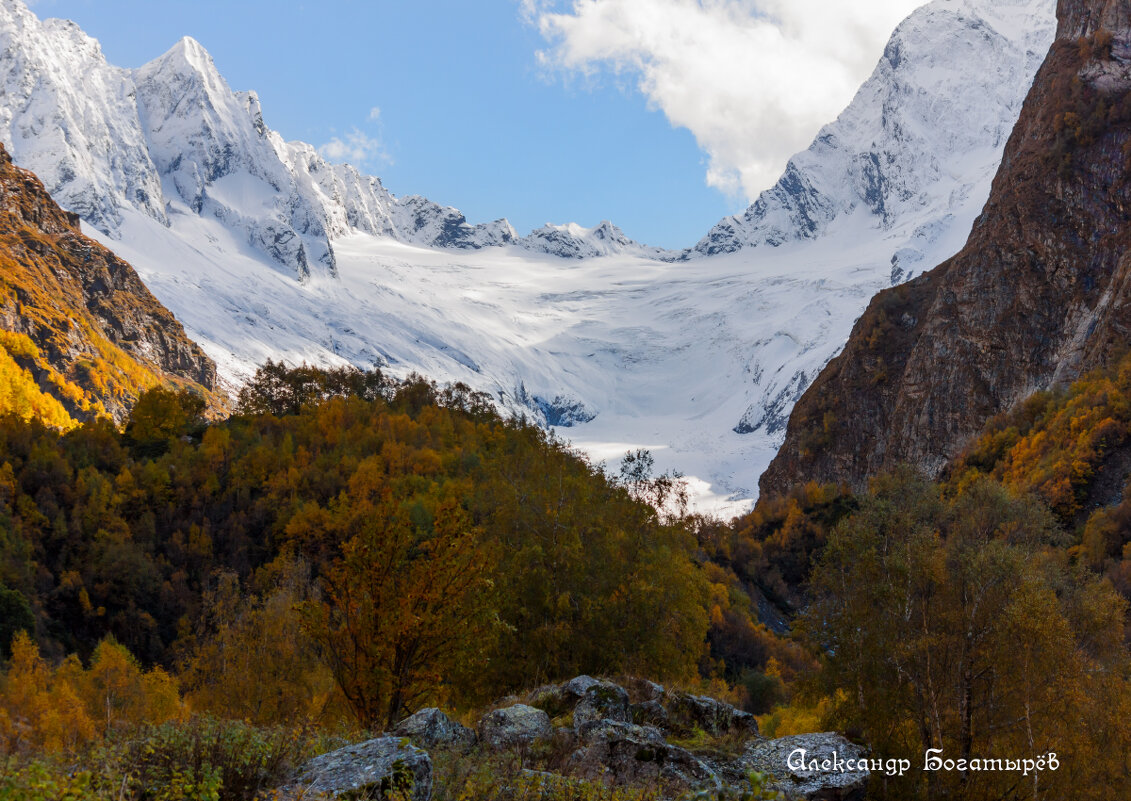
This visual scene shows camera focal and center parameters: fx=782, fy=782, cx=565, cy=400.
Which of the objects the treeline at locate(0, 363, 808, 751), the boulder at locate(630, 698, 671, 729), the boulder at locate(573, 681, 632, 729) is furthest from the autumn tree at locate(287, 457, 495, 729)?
the boulder at locate(630, 698, 671, 729)

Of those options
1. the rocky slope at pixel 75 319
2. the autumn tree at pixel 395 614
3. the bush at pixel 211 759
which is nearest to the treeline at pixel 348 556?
the autumn tree at pixel 395 614

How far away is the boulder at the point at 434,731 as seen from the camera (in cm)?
1127

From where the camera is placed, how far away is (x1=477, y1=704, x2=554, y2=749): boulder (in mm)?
12094

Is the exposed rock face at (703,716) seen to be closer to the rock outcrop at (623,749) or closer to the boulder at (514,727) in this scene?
the rock outcrop at (623,749)

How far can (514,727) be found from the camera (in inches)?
490

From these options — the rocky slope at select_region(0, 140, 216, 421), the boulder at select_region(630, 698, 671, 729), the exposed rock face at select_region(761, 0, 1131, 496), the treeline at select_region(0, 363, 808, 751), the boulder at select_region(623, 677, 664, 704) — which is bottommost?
the boulder at select_region(630, 698, 671, 729)

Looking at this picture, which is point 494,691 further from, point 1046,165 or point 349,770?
point 1046,165

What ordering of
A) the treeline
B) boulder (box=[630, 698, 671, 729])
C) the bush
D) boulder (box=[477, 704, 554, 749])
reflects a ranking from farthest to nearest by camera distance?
the treeline → boulder (box=[630, 698, 671, 729]) → boulder (box=[477, 704, 554, 749]) → the bush

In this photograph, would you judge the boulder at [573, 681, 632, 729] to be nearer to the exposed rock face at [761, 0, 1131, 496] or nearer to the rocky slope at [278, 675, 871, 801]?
the rocky slope at [278, 675, 871, 801]

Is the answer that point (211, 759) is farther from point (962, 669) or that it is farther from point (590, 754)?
point (962, 669)

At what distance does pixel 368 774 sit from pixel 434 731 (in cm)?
305

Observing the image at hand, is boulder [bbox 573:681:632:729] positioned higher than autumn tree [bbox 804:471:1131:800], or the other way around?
autumn tree [bbox 804:471:1131:800]

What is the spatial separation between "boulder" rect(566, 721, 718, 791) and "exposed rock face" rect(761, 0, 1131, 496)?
67849 mm

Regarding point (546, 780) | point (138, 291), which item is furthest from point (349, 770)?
point (138, 291)
